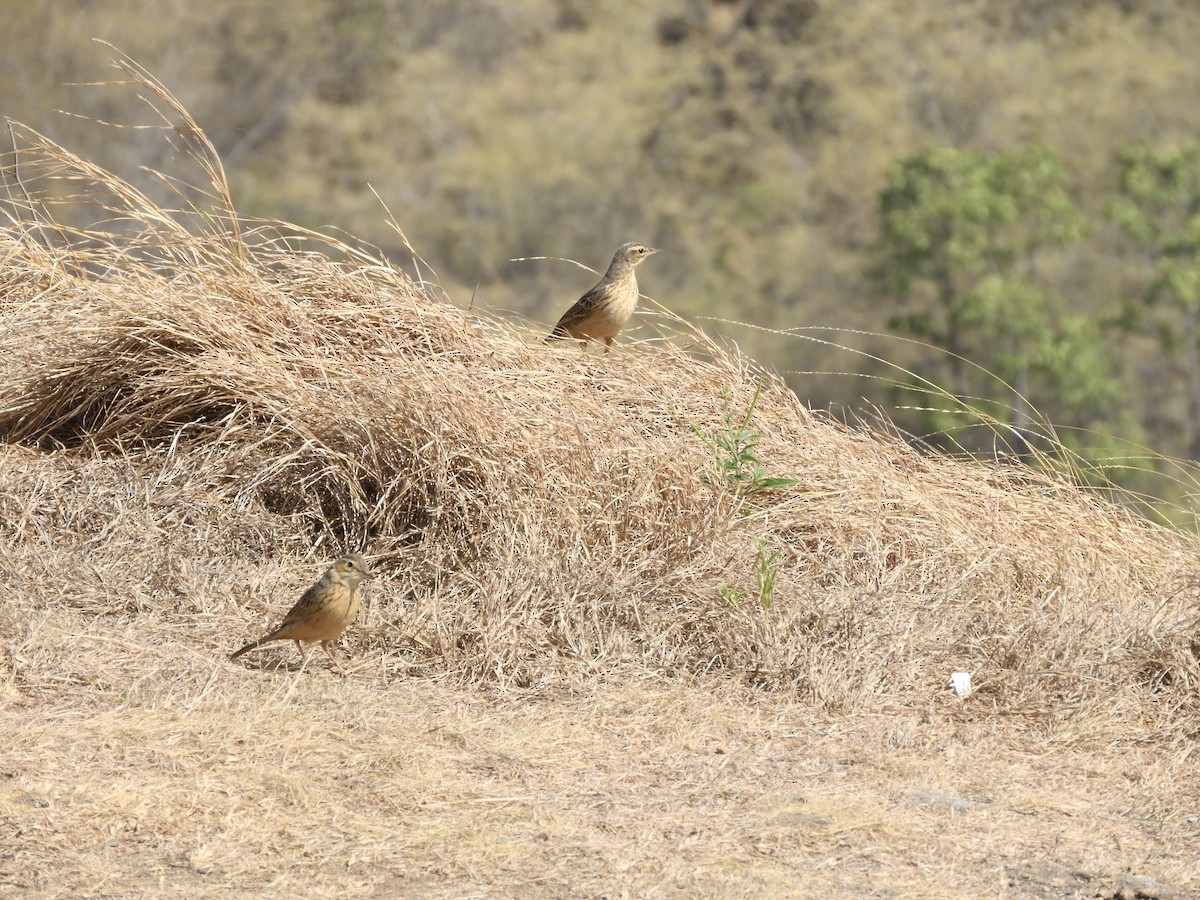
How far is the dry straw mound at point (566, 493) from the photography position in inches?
158

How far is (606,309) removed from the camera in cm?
579

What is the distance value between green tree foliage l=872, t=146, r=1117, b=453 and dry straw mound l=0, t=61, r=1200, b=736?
2061cm

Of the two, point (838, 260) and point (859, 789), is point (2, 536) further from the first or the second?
point (838, 260)

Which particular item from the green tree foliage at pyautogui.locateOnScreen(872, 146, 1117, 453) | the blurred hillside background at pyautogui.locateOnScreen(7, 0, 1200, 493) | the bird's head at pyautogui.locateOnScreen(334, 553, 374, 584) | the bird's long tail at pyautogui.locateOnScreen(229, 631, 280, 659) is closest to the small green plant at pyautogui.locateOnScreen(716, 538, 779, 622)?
the bird's head at pyautogui.locateOnScreen(334, 553, 374, 584)

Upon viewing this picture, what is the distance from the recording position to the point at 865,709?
384 centimetres

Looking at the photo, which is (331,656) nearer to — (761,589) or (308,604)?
(308,604)

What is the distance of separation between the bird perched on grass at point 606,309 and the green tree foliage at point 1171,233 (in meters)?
21.4

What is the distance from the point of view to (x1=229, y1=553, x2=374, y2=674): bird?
3752 millimetres

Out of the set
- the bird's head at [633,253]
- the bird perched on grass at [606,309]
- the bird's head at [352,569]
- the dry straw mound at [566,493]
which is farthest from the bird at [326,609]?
the bird's head at [633,253]

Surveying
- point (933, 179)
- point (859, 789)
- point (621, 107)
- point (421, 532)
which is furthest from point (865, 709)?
point (621, 107)

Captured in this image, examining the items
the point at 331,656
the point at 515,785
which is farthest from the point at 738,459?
the point at 515,785

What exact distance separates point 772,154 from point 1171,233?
915 centimetres

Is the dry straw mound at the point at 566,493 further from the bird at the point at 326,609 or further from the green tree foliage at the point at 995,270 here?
the green tree foliage at the point at 995,270

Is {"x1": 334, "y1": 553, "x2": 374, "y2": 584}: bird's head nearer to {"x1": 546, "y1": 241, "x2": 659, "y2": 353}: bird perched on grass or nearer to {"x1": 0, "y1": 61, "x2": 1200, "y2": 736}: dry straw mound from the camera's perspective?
{"x1": 0, "y1": 61, "x2": 1200, "y2": 736}: dry straw mound
